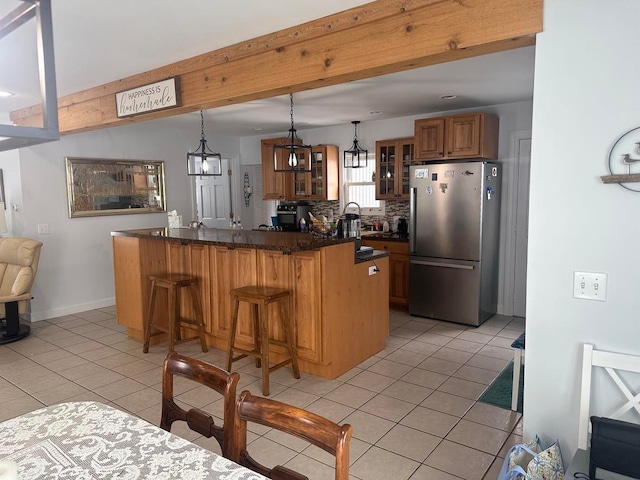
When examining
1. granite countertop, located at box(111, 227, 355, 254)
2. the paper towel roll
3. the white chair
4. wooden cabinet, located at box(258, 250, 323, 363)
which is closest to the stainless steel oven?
granite countertop, located at box(111, 227, 355, 254)

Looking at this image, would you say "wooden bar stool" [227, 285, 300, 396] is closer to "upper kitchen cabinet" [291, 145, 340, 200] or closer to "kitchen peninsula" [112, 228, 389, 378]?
"kitchen peninsula" [112, 228, 389, 378]

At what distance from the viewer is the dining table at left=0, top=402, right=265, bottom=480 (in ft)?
4.22

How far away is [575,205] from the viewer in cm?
185

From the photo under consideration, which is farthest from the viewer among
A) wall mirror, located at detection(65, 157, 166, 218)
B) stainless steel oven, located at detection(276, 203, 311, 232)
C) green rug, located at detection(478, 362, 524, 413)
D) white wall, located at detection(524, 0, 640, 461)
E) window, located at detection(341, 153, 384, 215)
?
stainless steel oven, located at detection(276, 203, 311, 232)

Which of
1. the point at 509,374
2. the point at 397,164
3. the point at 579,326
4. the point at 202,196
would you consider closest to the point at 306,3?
the point at 579,326

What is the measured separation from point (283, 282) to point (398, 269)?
2.31m

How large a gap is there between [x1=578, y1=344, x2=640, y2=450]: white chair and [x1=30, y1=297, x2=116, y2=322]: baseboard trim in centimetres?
573

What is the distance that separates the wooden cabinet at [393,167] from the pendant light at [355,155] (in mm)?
359

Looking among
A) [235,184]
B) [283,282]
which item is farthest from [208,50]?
[235,184]

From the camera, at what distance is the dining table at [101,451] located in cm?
129

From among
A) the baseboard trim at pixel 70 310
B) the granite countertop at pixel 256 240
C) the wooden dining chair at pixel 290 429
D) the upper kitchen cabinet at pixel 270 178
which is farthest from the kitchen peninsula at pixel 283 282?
the upper kitchen cabinet at pixel 270 178

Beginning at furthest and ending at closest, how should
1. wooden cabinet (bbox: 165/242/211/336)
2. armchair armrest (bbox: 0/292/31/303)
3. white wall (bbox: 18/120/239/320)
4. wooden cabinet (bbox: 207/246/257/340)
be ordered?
1. white wall (bbox: 18/120/239/320)
2. armchair armrest (bbox: 0/292/31/303)
3. wooden cabinet (bbox: 165/242/211/336)
4. wooden cabinet (bbox: 207/246/257/340)

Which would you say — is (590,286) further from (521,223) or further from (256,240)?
(521,223)

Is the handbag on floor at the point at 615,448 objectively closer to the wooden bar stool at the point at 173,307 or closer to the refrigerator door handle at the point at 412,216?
the wooden bar stool at the point at 173,307
